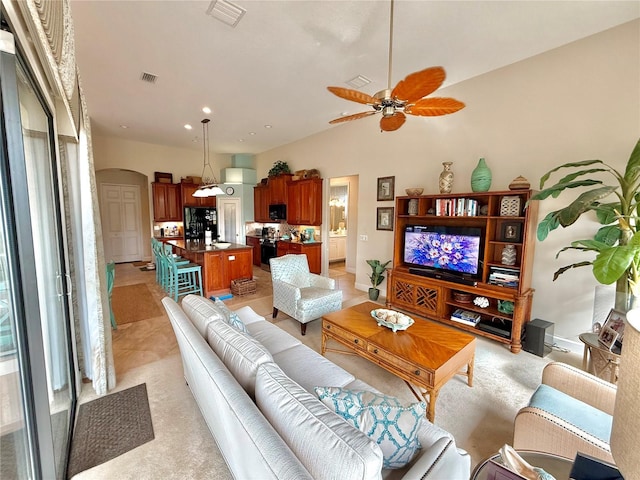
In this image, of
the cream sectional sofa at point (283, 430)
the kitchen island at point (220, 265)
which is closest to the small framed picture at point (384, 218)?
the kitchen island at point (220, 265)

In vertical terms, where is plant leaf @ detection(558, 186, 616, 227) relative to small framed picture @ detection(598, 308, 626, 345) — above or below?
above

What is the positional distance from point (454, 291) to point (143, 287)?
5625 mm

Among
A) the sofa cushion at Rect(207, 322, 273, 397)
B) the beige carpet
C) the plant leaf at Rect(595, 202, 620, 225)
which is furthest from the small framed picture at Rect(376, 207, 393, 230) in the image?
the beige carpet

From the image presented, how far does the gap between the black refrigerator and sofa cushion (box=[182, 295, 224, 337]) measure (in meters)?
5.97

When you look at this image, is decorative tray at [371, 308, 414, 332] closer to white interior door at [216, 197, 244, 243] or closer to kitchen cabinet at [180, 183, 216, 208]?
white interior door at [216, 197, 244, 243]

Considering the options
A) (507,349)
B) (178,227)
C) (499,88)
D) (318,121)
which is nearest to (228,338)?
(507,349)

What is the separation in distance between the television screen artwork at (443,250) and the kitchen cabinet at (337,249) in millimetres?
3783

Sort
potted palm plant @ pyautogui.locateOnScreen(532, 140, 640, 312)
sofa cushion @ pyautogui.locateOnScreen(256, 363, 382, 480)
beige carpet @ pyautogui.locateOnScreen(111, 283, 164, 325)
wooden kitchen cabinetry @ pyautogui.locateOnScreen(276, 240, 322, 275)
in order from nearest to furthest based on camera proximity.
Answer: sofa cushion @ pyautogui.locateOnScreen(256, 363, 382, 480), potted palm plant @ pyautogui.locateOnScreen(532, 140, 640, 312), beige carpet @ pyautogui.locateOnScreen(111, 283, 164, 325), wooden kitchen cabinetry @ pyautogui.locateOnScreen(276, 240, 322, 275)

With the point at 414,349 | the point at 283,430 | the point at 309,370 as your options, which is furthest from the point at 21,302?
the point at 414,349

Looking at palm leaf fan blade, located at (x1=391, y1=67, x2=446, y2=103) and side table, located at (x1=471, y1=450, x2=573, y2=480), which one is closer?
side table, located at (x1=471, y1=450, x2=573, y2=480)

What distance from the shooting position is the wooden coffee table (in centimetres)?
194

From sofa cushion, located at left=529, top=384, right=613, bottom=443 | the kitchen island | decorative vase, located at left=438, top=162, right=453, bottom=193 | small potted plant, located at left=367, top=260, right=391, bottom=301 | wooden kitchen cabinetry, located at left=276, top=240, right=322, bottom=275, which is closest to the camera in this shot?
sofa cushion, located at left=529, top=384, right=613, bottom=443

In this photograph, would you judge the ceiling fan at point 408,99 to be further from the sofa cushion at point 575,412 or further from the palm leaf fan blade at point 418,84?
the sofa cushion at point 575,412

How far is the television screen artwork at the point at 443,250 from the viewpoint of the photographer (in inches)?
137
